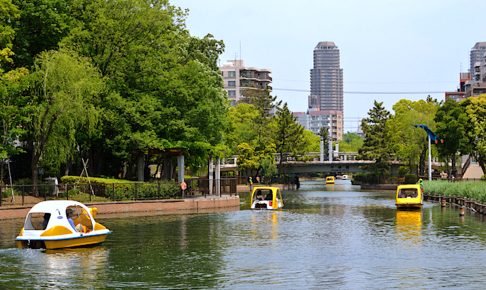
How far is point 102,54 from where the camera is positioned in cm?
6303

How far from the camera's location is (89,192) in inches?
2226

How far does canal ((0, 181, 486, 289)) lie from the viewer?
25422mm

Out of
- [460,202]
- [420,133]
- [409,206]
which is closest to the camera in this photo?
[409,206]

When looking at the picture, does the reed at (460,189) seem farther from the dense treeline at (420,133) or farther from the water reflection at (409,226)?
the dense treeline at (420,133)

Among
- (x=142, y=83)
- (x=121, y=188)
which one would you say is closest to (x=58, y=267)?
(x=121, y=188)

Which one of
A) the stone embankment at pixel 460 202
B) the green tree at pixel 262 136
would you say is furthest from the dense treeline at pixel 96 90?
the green tree at pixel 262 136

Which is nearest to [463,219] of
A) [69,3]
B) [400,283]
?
[400,283]

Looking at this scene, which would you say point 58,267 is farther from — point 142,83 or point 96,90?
point 142,83

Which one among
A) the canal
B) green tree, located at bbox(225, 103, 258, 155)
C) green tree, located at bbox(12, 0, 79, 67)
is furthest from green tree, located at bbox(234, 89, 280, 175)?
the canal

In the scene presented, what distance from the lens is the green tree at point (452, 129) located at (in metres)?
105

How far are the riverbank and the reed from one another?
18728mm

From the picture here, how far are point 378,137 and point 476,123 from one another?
3766cm

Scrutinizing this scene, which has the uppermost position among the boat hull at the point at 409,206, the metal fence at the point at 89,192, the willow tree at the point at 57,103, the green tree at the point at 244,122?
the green tree at the point at 244,122

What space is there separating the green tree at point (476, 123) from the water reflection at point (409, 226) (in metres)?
44.1
